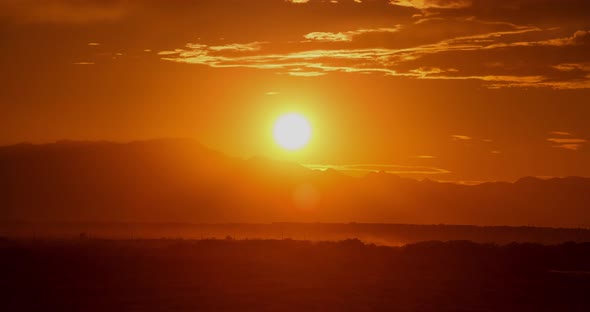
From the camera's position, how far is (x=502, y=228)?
172500 mm

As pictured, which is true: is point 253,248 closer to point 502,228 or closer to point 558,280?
point 558,280

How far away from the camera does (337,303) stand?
37.5 m

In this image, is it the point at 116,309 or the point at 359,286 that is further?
the point at 359,286

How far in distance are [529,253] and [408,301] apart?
27021 mm

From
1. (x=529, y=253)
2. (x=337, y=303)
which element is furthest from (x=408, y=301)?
(x=529, y=253)

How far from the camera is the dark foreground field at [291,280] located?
122 feet

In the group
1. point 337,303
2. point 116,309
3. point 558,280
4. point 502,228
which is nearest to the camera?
point 116,309

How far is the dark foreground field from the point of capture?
122ft

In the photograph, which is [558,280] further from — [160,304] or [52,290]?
[52,290]

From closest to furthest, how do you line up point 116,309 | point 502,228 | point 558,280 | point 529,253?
point 116,309
point 558,280
point 529,253
point 502,228

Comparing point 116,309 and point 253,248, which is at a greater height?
point 253,248

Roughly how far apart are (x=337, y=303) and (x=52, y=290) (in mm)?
12820

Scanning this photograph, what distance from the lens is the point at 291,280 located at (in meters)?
45.7

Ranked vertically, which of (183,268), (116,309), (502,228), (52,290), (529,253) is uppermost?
(502,228)
